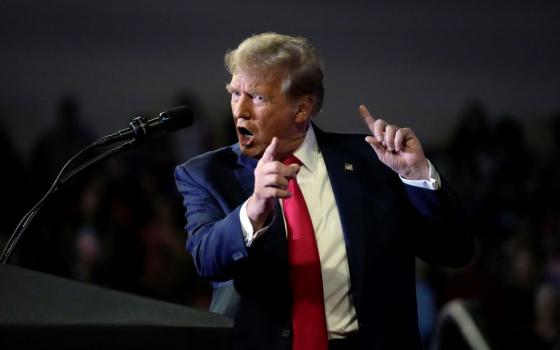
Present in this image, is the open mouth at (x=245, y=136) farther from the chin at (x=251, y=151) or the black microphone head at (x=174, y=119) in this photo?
the black microphone head at (x=174, y=119)

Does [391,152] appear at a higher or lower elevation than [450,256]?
higher

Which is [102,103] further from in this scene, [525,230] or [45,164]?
[525,230]

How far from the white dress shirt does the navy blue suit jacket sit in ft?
0.07

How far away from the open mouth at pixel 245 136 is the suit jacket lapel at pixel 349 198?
0.58 ft

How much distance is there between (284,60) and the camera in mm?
2154

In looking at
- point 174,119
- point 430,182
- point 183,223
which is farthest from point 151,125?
point 183,223

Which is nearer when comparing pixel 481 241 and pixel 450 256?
pixel 450 256

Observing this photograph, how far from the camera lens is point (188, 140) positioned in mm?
5859

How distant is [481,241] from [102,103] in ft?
7.24

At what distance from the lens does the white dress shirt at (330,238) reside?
2.08 metres

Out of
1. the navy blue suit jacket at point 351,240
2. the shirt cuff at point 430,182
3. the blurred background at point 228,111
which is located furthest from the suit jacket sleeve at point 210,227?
the blurred background at point 228,111

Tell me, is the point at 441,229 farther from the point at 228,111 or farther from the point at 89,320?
the point at 228,111

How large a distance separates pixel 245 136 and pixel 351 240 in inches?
11.5

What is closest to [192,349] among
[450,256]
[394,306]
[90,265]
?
[394,306]
